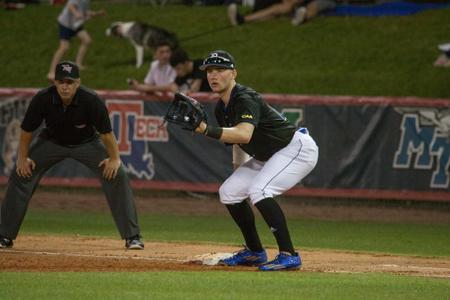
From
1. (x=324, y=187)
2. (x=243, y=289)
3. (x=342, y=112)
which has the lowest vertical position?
(x=324, y=187)

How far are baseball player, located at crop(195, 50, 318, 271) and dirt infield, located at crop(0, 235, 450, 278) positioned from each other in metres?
0.51

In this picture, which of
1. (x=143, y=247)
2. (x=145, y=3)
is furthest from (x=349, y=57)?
(x=143, y=247)

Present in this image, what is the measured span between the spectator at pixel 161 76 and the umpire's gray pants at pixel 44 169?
5.78 meters

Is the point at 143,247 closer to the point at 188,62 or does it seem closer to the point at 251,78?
the point at 188,62

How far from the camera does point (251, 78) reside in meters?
21.5

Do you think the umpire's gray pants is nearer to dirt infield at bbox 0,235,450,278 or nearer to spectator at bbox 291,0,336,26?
dirt infield at bbox 0,235,450,278

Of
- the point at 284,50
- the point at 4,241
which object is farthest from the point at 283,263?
the point at 284,50

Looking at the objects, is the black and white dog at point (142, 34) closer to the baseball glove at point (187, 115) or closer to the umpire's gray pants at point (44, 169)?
the umpire's gray pants at point (44, 169)

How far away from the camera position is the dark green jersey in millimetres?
9789

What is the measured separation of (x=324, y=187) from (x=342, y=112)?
4.02 feet

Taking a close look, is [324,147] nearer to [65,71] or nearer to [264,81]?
[264,81]

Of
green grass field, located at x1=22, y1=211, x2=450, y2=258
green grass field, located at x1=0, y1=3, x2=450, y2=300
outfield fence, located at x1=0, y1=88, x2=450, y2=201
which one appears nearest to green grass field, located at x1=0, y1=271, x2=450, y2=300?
green grass field, located at x1=0, y1=3, x2=450, y2=300

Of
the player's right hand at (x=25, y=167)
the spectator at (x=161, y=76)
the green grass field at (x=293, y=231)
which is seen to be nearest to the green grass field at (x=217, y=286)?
the player's right hand at (x=25, y=167)

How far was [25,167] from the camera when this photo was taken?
38.9ft
